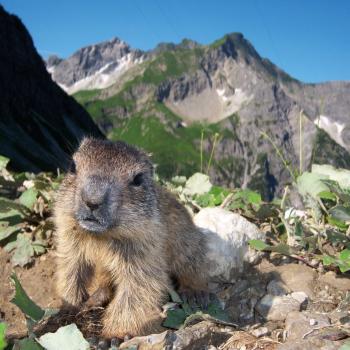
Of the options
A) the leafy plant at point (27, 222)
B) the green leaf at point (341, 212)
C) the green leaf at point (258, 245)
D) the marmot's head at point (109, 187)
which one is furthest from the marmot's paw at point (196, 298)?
Result: the leafy plant at point (27, 222)

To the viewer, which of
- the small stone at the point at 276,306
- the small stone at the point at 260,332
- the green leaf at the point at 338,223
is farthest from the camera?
the green leaf at the point at 338,223

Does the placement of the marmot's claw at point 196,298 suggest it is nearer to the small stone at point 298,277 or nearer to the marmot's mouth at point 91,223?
the small stone at point 298,277

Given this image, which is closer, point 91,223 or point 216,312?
point 91,223

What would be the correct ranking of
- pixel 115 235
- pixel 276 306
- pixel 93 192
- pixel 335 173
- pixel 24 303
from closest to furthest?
pixel 24 303 → pixel 93 192 → pixel 115 235 → pixel 276 306 → pixel 335 173

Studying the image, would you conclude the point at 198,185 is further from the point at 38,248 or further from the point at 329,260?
the point at 329,260

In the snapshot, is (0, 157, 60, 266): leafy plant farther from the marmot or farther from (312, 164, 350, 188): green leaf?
(312, 164, 350, 188): green leaf

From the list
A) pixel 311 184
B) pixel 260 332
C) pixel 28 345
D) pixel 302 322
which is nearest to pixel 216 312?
pixel 260 332
